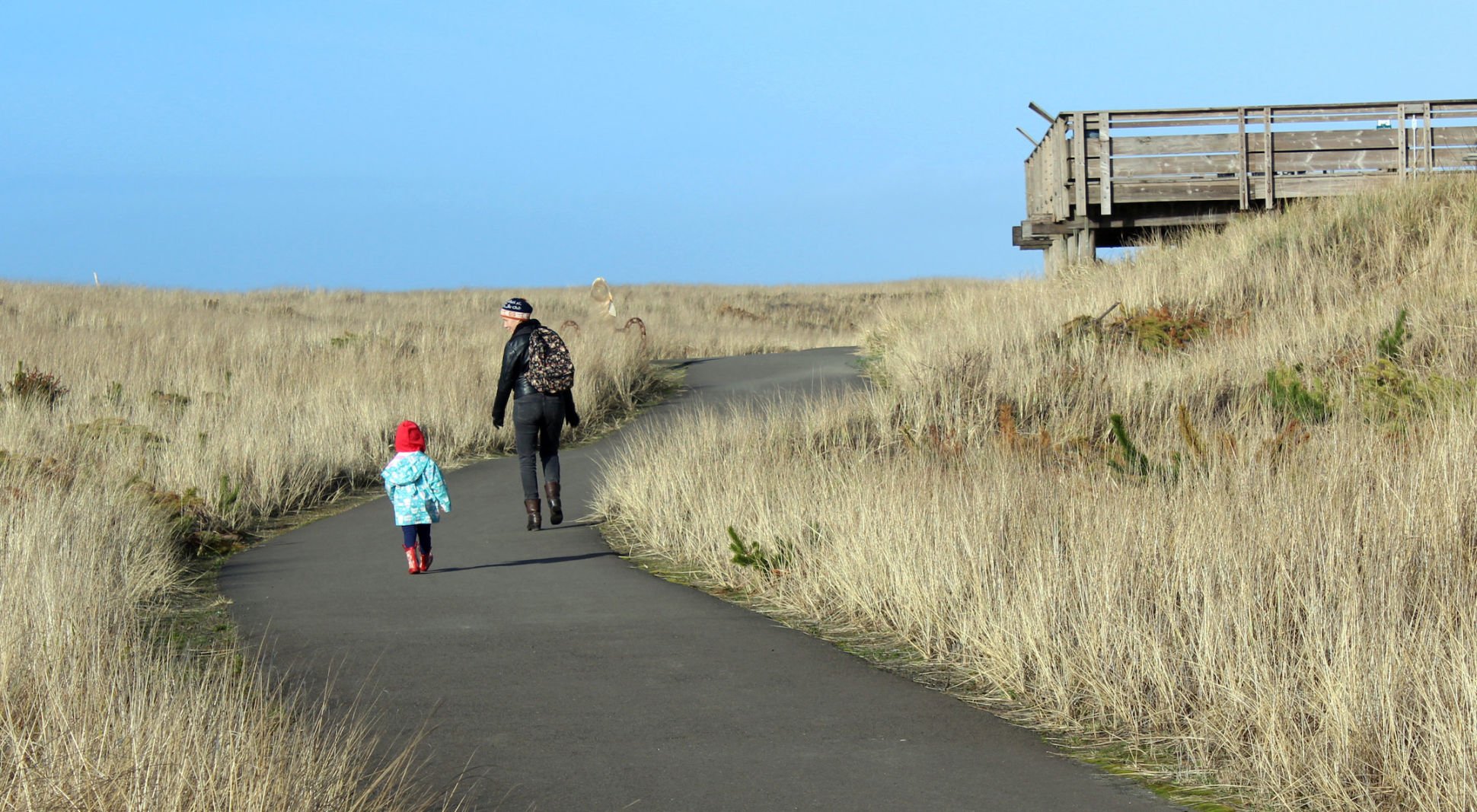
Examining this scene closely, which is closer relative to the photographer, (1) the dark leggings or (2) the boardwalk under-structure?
(1) the dark leggings

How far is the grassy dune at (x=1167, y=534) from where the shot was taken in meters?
4.50

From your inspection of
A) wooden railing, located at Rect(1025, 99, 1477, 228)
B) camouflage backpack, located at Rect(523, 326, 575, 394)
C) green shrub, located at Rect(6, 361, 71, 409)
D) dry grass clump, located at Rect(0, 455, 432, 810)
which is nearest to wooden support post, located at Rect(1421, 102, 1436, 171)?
wooden railing, located at Rect(1025, 99, 1477, 228)

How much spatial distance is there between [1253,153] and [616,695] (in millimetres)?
20783

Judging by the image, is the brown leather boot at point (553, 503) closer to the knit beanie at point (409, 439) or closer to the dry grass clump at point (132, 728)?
the knit beanie at point (409, 439)

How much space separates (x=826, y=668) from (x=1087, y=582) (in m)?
1.28

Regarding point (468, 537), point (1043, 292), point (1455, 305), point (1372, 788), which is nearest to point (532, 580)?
point (468, 537)

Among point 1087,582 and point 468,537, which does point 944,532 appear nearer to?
point 1087,582

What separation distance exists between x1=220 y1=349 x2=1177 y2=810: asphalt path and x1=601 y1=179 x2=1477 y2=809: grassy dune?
1.37 feet

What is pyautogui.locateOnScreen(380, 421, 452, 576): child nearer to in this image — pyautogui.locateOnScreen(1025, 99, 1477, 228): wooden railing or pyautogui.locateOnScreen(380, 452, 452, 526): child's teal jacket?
pyautogui.locateOnScreen(380, 452, 452, 526): child's teal jacket

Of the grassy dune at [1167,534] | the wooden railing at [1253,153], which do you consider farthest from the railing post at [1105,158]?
the grassy dune at [1167,534]

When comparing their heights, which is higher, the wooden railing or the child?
the wooden railing

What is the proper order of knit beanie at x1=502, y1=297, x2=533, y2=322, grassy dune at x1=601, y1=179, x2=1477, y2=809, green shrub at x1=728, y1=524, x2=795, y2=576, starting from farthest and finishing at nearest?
knit beanie at x1=502, y1=297, x2=533, y2=322 < green shrub at x1=728, y1=524, x2=795, y2=576 < grassy dune at x1=601, y1=179, x2=1477, y2=809

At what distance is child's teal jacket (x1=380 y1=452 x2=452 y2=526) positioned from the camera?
29.2 feet

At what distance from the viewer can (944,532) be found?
23.3 ft
